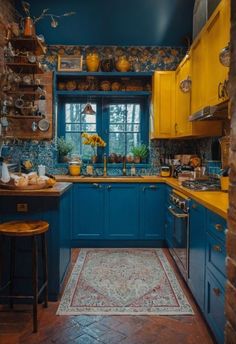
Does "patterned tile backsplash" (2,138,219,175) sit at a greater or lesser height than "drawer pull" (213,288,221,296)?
greater

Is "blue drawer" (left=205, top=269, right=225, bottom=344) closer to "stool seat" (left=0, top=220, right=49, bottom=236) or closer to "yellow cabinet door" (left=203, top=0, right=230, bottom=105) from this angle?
"stool seat" (left=0, top=220, right=49, bottom=236)

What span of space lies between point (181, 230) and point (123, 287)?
2.52 feet

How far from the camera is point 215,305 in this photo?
2023mm

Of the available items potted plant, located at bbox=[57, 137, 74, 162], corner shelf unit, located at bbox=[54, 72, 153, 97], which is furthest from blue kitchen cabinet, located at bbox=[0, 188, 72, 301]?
corner shelf unit, located at bbox=[54, 72, 153, 97]

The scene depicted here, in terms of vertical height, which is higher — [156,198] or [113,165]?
[113,165]

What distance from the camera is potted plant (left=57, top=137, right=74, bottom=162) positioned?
190 inches

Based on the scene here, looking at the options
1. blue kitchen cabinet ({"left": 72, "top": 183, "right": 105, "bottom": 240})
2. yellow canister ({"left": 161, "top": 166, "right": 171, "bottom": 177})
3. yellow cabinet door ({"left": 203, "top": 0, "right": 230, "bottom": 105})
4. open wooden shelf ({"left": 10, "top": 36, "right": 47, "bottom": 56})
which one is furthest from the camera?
yellow canister ({"left": 161, "top": 166, "right": 171, "bottom": 177})

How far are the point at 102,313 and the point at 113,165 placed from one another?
8.65ft

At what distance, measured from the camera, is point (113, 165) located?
4.86m

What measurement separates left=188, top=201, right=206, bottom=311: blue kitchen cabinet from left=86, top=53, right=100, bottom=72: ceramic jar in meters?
2.80

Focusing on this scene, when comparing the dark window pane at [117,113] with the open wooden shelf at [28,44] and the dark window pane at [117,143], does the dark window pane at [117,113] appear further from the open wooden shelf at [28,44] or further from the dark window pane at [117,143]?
the open wooden shelf at [28,44]

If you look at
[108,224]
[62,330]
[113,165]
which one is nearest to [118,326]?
[62,330]

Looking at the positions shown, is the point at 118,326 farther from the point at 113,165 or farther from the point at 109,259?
the point at 113,165

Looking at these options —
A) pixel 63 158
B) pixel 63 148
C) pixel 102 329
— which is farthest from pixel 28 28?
pixel 102 329
